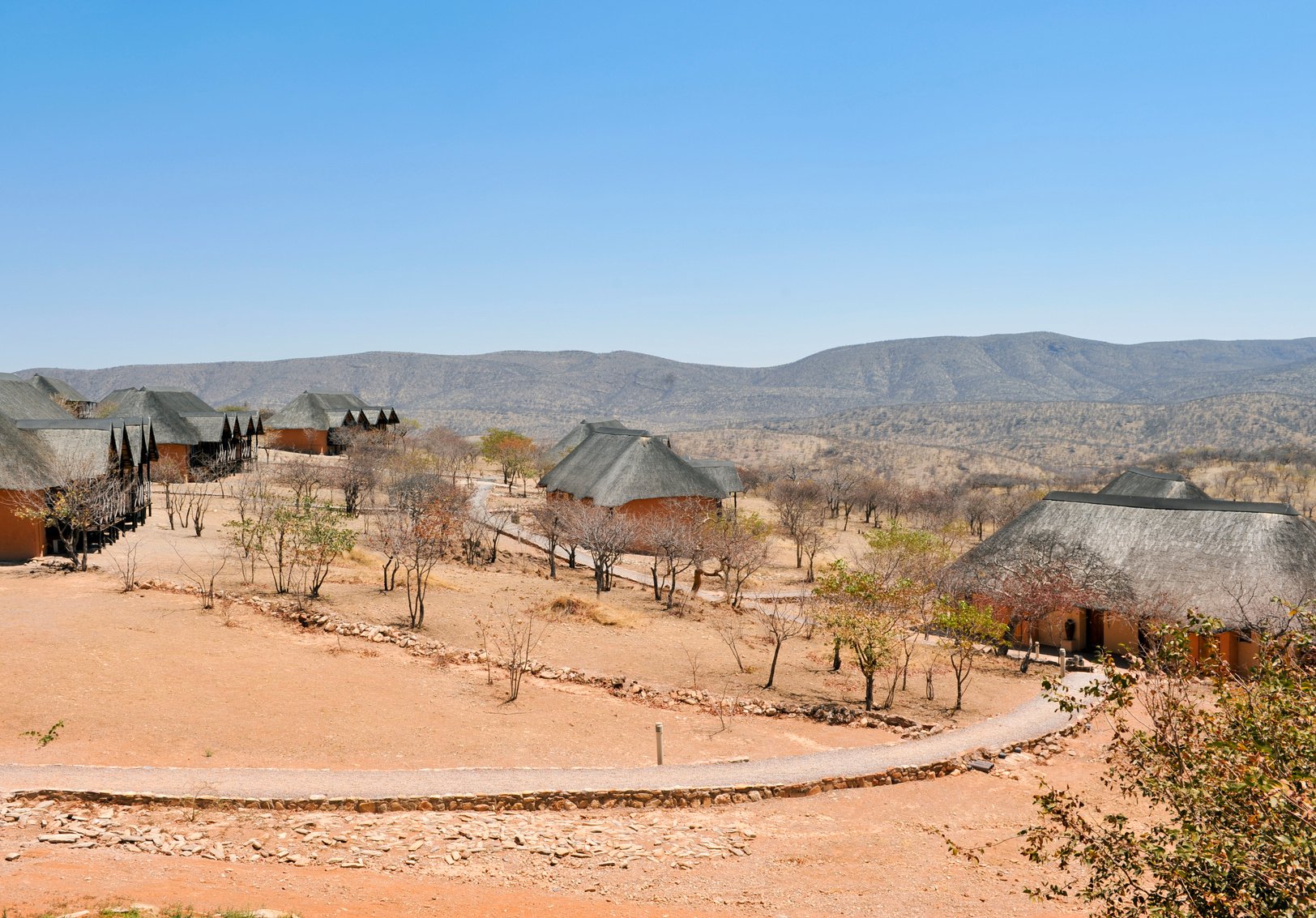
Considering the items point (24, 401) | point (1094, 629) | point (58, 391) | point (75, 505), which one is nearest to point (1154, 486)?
point (1094, 629)

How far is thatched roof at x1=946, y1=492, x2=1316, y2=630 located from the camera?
25.5 meters

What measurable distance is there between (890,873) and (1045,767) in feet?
20.7

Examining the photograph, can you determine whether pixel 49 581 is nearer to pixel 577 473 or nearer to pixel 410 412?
pixel 577 473

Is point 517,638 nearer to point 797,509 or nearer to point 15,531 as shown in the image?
point 15,531

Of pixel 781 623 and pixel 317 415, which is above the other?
pixel 317 415

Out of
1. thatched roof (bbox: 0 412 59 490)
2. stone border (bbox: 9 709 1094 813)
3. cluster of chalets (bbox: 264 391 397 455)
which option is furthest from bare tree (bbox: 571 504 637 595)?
cluster of chalets (bbox: 264 391 397 455)

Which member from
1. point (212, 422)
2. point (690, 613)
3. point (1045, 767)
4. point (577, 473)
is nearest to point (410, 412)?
point (212, 422)

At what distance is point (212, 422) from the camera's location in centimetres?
5150

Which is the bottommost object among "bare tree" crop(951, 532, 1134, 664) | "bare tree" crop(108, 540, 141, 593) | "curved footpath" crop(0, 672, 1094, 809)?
"curved footpath" crop(0, 672, 1094, 809)

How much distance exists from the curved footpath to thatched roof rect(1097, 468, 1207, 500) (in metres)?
25.6

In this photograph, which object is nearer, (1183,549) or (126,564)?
(126,564)

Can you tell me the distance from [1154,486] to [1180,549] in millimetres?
11158

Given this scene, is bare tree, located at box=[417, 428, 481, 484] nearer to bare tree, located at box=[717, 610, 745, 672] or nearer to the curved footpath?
bare tree, located at box=[717, 610, 745, 672]

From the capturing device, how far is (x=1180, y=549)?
27.9m
